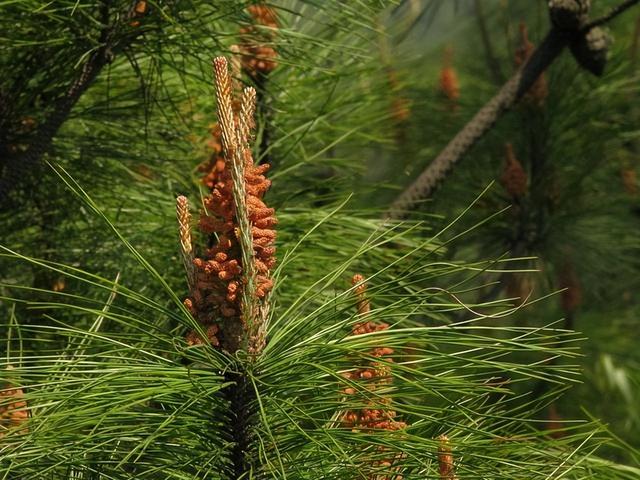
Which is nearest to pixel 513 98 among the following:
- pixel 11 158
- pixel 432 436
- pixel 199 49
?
pixel 199 49

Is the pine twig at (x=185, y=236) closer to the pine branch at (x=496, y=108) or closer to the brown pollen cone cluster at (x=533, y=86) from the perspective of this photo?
the pine branch at (x=496, y=108)

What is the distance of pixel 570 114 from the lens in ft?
7.57

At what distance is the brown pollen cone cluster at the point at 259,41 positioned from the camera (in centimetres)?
141

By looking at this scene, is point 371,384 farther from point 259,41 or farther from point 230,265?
point 259,41

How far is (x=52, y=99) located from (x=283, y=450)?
25.6 inches

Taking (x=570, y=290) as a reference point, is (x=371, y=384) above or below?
above

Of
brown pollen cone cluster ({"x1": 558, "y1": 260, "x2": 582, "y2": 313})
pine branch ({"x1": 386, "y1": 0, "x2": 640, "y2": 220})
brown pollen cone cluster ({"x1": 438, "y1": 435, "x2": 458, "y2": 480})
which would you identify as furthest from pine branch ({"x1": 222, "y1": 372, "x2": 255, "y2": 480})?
brown pollen cone cluster ({"x1": 558, "y1": 260, "x2": 582, "y2": 313})

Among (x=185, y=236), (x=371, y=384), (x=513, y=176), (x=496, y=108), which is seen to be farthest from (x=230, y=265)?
(x=513, y=176)

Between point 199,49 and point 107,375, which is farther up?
point 199,49

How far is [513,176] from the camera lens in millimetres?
2201

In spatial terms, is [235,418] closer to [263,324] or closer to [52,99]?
[263,324]

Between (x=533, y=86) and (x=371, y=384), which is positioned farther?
(x=533, y=86)

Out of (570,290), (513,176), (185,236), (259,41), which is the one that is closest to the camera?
(185,236)

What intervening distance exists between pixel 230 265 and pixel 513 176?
1.39 m
